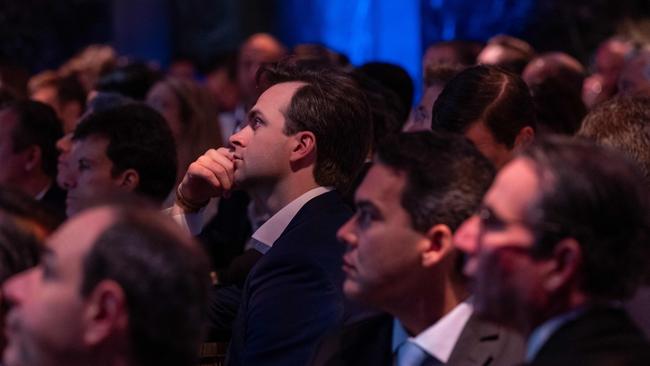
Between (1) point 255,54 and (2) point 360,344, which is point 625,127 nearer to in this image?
(2) point 360,344

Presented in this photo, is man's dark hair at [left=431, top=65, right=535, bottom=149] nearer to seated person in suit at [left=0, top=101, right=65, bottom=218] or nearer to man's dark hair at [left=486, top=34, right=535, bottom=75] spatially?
seated person in suit at [left=0, top=101, right=65, bottom=218]

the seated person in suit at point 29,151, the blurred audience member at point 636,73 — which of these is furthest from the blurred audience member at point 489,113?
the seated person in suit at point 29,151

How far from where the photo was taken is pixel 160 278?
2406mm

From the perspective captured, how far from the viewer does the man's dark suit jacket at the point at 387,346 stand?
2879 mm

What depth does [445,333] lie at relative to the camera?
9.46 ft

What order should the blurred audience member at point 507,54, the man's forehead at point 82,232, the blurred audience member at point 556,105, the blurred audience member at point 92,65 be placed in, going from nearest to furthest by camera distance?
the man's forehead at point 82,232
the blurred audience member at point 556,105
the blurred audience member at point 507,54
the blurred audience member at point 92,65

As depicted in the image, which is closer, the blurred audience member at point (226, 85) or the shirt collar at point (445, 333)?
the shirt collar at point (445, 333)

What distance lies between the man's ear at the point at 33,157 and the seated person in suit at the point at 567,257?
12.5 feet

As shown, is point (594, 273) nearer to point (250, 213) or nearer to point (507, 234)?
point (507, 234)

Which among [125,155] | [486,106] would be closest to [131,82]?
[125,155]

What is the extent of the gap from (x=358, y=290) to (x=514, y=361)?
0.37 meters

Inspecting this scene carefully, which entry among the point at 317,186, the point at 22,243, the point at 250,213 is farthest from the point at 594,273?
the point at 250,213

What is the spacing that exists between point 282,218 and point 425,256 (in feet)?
3.51

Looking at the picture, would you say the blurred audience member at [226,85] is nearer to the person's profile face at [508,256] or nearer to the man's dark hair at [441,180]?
the man's dark hair at [441,180]
